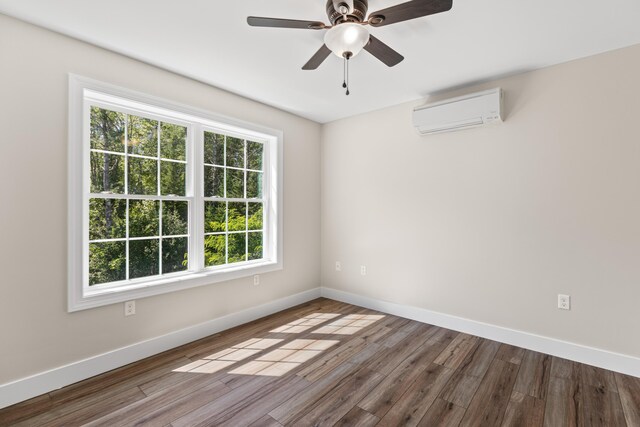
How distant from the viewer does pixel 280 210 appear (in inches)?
149

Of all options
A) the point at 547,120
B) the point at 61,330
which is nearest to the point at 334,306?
the point at 61,330

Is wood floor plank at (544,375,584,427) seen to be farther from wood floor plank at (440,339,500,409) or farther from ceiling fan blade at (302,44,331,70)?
ceiling fan blade at (302,44,331,70)

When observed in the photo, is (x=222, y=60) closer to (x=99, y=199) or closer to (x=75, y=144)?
(x=75, y=144)

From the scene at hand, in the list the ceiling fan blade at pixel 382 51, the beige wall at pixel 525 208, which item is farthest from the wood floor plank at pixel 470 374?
the ceiling fan blade at pixel 382 51

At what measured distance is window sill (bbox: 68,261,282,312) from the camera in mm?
2254

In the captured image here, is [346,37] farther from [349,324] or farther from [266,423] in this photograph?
[349,324]

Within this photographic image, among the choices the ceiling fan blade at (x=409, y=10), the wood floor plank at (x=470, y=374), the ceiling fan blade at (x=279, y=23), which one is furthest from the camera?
the wood floor plank at (x=470, y=374)

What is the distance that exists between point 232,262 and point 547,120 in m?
3.45

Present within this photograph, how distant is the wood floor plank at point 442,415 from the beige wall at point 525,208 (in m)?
1.33

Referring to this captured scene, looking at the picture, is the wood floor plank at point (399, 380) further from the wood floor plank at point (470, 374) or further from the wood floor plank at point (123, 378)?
the wood floor plank at point (123, 378)

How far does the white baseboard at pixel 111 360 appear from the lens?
1.99 meters

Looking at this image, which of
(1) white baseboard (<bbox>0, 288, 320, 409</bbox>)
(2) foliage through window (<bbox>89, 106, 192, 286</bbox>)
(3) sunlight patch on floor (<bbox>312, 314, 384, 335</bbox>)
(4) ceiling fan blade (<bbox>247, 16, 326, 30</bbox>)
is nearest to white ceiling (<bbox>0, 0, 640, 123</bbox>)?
(4) ceiling fan blade (<bbox>247, 16, 326, 30</bbox>)

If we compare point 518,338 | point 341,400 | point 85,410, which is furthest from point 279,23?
point 518,338

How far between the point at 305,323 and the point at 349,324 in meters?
0.50
